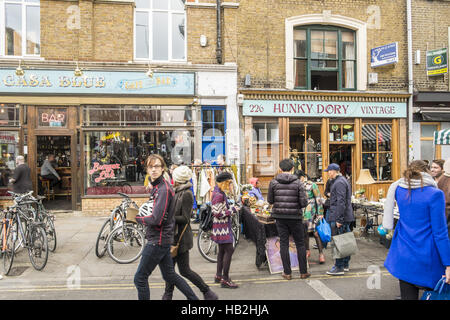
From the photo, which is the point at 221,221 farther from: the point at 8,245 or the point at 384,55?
the point at 384,55

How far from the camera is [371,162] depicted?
13648 mm

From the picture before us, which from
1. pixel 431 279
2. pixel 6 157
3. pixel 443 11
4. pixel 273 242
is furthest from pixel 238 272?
pixel 443 11

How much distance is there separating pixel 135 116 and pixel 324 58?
25.1 ft

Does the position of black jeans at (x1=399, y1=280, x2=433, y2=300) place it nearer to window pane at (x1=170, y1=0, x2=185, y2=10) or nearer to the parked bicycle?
the parked bicycle

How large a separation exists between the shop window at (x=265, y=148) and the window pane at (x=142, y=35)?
4.75 meters

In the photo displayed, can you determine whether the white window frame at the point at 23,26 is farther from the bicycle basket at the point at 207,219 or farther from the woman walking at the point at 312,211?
the woman walking at the point at 312,211

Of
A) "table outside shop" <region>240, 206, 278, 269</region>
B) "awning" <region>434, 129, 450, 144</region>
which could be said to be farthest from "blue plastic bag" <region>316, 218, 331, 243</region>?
"awning" <region>434, 129, 450, 144</region>

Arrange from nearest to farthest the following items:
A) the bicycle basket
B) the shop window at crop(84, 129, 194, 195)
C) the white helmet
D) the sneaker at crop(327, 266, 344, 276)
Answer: the white helmet → the bicycle basket → the sneaker at crop(327, 266, 344, 276) → the shop window at crop(84, 129, 194, 195)

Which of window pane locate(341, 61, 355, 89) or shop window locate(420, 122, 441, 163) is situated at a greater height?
window pane locate(341, 61, 355, 89)

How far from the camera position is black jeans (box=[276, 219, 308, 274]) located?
19.1 ft

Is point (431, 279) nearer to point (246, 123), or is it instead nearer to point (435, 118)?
point (246, 123)

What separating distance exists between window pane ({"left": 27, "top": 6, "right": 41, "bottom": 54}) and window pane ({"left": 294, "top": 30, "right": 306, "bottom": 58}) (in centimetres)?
917

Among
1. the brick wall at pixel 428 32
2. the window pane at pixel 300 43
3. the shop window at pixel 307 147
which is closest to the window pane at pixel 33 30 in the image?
the window pane at pixel 300 43
